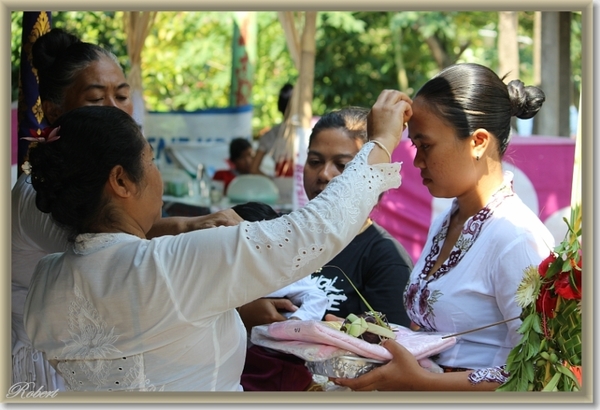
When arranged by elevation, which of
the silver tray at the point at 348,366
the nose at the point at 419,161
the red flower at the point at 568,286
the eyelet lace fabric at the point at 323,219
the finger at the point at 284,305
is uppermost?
the nose at the point at 419,161

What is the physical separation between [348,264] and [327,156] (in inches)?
17.9

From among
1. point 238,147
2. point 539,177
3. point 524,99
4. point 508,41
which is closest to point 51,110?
point 524,99

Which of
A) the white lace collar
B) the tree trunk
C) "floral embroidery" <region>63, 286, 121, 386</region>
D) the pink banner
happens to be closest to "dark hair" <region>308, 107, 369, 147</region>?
the white lace collar

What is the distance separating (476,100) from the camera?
7.50ft

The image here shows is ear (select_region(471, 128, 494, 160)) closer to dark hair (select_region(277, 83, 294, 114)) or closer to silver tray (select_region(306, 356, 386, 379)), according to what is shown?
silver tray (select_region(306, 356, 386, 379))

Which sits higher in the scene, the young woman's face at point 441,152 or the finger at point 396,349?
the young woman's face at point 441,152

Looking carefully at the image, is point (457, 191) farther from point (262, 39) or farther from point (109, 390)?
point (262, 39)

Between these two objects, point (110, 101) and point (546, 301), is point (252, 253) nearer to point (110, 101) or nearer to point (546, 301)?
point (546, 301)

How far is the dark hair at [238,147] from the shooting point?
816 cm

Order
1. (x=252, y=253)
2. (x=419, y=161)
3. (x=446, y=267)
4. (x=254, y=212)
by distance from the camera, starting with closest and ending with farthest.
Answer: (x=252, y=253), (x=446, y=267), (x=419, y=161), (x=254, y=212)

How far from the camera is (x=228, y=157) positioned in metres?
8.54

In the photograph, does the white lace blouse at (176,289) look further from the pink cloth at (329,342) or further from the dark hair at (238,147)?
the dark hair at (238,147)

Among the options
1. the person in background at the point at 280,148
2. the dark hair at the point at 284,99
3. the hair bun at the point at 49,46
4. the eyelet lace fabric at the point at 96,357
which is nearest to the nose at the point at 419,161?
the eyelet lace fabric at the point at 96,357

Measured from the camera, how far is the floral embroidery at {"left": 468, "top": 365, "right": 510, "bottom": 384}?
2.03 metres
